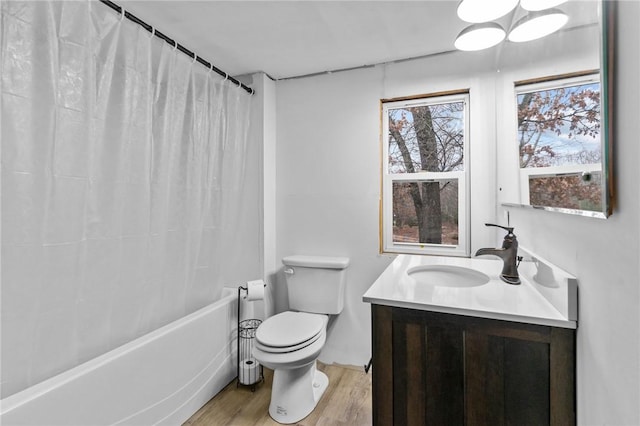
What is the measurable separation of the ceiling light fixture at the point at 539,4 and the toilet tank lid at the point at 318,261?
163cm

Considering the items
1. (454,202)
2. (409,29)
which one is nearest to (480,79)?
(409,29)

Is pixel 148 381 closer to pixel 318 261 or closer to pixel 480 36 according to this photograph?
pixel 318 261

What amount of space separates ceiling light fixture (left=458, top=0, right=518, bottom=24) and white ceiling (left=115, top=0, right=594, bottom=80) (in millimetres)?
225

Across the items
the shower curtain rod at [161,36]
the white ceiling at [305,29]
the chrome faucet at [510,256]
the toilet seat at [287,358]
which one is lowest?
the toilet seat at [287,358]

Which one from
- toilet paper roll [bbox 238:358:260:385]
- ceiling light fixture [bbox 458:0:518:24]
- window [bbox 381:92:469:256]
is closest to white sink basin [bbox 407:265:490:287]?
window [bbox 381:92:469:256]

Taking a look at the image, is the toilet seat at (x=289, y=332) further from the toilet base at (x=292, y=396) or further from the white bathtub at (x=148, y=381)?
the white bathtub at (x=148, y=381)

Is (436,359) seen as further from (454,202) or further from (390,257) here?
(454,202)

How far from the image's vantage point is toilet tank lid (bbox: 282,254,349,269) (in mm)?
2164

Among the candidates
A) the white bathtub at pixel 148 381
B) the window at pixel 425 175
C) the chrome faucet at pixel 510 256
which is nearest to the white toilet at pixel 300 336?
the white bathtub at pixel 148 381

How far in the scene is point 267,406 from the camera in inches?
72.7

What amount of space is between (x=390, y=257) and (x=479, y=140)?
3.15ft

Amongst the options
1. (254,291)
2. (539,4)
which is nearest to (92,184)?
(254,291)

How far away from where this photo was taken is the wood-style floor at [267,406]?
1.71m

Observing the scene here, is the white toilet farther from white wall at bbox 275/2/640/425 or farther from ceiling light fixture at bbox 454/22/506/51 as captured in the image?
ceiling light fixture at bbox 454/22/506/51
